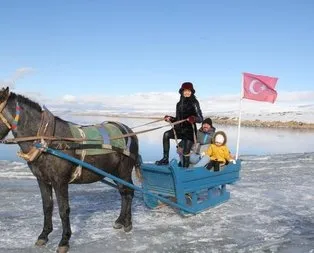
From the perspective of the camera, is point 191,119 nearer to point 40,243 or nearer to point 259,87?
point 40,243

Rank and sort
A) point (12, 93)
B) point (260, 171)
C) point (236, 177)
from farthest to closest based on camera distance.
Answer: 1. point (260, 171)
2. point (236, 177)
3. point (12, 93)

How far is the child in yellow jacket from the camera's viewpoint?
7.91 metres

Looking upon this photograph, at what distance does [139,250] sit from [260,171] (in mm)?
8072

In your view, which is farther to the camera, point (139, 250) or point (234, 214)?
point (234, 214)

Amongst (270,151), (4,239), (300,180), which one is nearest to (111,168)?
(4,239)

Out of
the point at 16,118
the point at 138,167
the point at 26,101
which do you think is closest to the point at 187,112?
the point at 138,167

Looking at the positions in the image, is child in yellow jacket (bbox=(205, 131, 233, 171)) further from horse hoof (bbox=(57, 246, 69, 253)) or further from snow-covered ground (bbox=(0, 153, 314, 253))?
horse hoof (bbox=(57, 246, 69, 253))

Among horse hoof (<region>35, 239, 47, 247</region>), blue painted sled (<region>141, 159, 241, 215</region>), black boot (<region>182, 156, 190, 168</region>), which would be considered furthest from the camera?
black boot (<region>182, 156, 190, 168</region>)

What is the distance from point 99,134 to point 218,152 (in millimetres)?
2838

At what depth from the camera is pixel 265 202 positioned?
845cm

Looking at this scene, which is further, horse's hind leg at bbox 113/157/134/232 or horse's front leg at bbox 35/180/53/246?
horse's hind leg at bbox 113/157/134/232

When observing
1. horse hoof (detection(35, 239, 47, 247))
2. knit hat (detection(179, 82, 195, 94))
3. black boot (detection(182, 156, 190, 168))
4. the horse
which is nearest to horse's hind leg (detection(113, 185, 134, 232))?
the horse

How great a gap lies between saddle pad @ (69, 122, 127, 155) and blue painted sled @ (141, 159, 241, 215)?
96 centimetres

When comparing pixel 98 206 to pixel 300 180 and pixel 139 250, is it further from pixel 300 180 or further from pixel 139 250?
pixel 300 180
